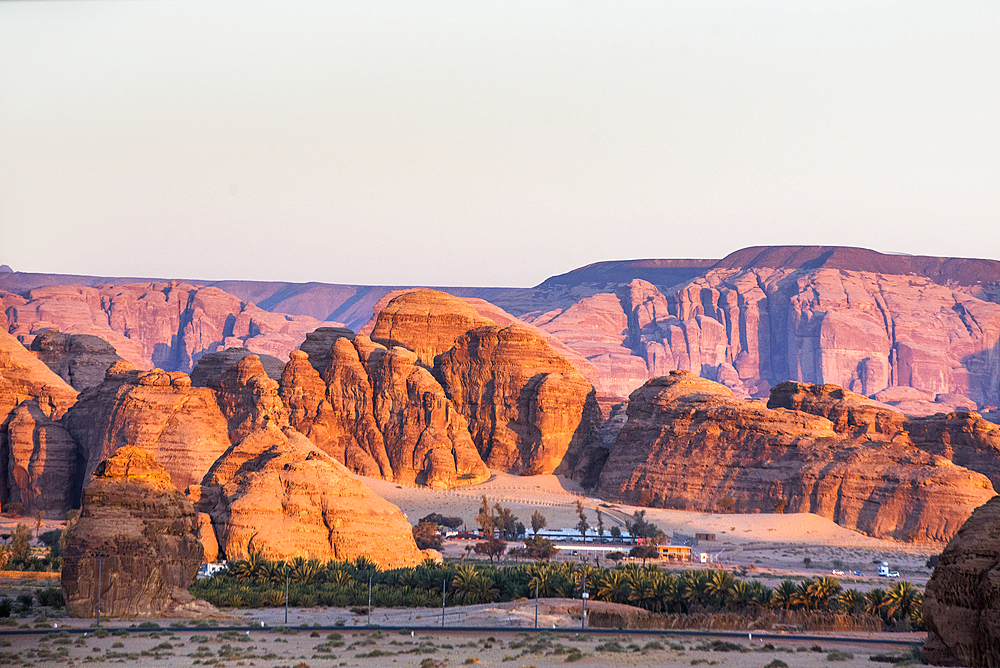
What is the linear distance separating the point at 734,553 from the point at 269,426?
31.5 meters

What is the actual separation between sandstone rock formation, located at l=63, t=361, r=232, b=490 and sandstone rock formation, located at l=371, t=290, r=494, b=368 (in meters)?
27.7

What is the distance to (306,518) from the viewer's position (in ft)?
180

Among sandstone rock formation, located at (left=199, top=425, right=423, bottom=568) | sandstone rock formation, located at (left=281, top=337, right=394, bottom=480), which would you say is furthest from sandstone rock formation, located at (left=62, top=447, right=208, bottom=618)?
sandstone rock formation, located at (left=281, top=337, right=394, bottom=480)

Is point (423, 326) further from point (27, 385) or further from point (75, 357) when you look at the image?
point (27, 385)

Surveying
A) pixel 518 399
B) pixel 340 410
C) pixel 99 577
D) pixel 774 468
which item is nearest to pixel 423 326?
pixel 518 399

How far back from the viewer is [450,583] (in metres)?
48.0

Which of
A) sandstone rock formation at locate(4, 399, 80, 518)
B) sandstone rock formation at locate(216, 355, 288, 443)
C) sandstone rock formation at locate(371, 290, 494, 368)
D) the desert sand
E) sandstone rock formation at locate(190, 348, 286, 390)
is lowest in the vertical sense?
the desert sand

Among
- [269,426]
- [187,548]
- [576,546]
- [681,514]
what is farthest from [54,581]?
[681,514]

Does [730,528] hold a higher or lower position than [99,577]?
lower

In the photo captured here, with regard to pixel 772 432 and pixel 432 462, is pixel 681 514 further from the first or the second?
pixel 432 462

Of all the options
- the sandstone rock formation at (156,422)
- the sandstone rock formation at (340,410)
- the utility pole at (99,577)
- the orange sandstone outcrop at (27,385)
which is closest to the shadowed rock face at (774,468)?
the sandstone rock formation at (340,410)

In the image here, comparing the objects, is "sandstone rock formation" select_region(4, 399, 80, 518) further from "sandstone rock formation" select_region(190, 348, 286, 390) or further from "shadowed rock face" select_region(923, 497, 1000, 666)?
"shadowed rock face" select_region(923, 497, 1000, 666)

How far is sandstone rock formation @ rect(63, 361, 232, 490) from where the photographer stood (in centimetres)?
9738

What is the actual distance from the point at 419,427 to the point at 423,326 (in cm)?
1869
